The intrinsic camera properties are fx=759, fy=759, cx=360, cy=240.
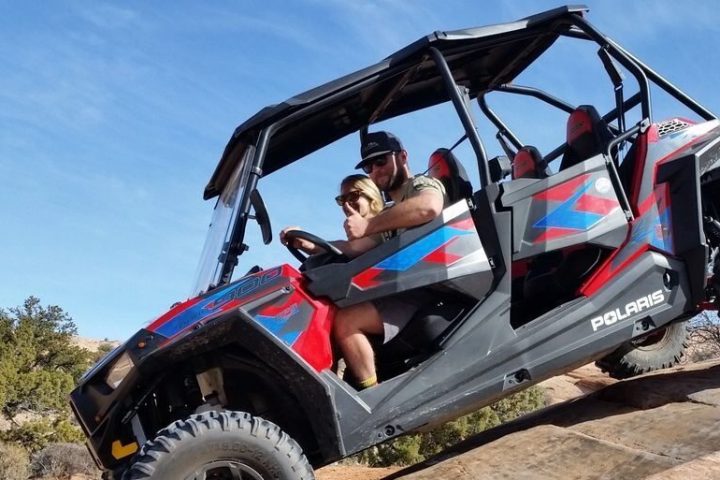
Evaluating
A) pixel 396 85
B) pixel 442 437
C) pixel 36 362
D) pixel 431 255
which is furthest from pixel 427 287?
pixel 36 362

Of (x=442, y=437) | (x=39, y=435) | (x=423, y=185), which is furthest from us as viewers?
(x=39, y=435)

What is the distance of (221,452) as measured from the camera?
10.8ft

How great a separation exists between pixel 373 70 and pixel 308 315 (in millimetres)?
1437

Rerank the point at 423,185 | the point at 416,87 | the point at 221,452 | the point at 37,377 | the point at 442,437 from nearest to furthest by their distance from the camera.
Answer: the point at 221,452 → the point at 423,185 → the point at 416,87 → the point at 442,437 → the point at 37,377

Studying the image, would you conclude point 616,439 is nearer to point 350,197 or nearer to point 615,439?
point 615,439

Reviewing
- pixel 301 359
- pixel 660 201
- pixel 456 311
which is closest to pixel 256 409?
pixel 301 359

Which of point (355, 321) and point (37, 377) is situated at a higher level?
point (37, 377)

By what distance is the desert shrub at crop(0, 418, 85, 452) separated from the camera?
40.3 feet

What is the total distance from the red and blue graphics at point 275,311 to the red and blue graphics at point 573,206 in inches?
51.1

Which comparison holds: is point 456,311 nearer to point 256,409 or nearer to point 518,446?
point 518,446

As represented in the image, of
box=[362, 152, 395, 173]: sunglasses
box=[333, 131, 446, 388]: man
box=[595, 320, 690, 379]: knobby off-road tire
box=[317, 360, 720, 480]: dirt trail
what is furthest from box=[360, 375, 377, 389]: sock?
box=[595, 320, 690, 379]: knobby off-road tire

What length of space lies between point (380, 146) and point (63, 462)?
8792 millimetres

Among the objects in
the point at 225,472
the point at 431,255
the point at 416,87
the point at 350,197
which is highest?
the point at 416,87

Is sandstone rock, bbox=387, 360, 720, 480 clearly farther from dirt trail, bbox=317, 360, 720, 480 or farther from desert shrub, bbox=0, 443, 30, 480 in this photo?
desert shrub, bbox=0, 443, 30, 480
